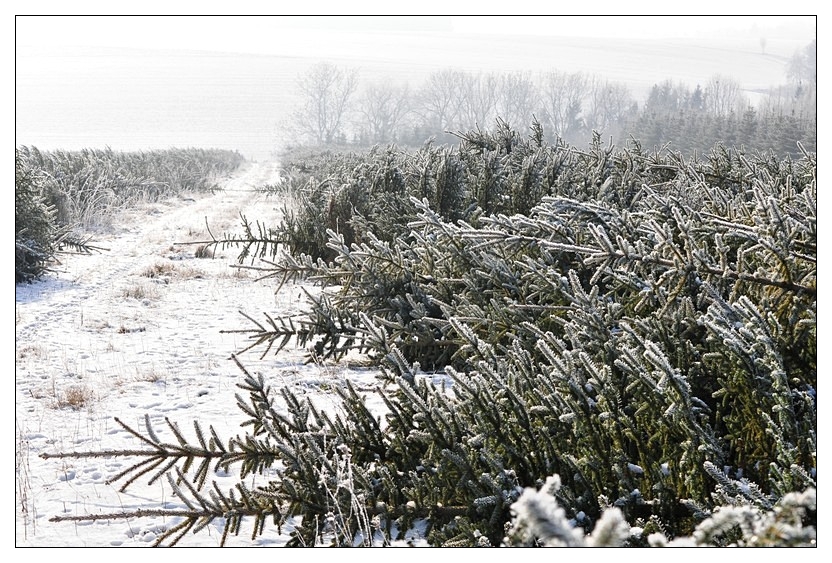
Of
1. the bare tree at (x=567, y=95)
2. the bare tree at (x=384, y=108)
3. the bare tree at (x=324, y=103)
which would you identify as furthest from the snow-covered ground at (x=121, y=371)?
the bare tree at (x=384, y=108)

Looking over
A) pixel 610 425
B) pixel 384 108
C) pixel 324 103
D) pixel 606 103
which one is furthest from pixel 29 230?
pixel 324 103

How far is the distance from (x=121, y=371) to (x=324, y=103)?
53.9m

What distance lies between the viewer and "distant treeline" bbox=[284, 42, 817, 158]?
3072cm

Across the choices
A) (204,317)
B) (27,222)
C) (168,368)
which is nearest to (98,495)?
(168,368)

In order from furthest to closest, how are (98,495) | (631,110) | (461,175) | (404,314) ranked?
(631,110)
(461,175)
(404,314)
(98,495)

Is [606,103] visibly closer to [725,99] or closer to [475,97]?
[725,99]

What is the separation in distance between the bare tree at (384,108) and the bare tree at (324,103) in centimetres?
176

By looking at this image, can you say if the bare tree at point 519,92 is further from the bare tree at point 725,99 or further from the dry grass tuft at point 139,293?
the dry grass tuft at point 139,293

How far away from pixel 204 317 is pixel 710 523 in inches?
251

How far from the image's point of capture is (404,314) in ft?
14.2

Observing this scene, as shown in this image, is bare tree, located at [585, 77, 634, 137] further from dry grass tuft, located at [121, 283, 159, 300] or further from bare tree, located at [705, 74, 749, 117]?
dry grass tuft, located at [121, 283, 159, 300]
